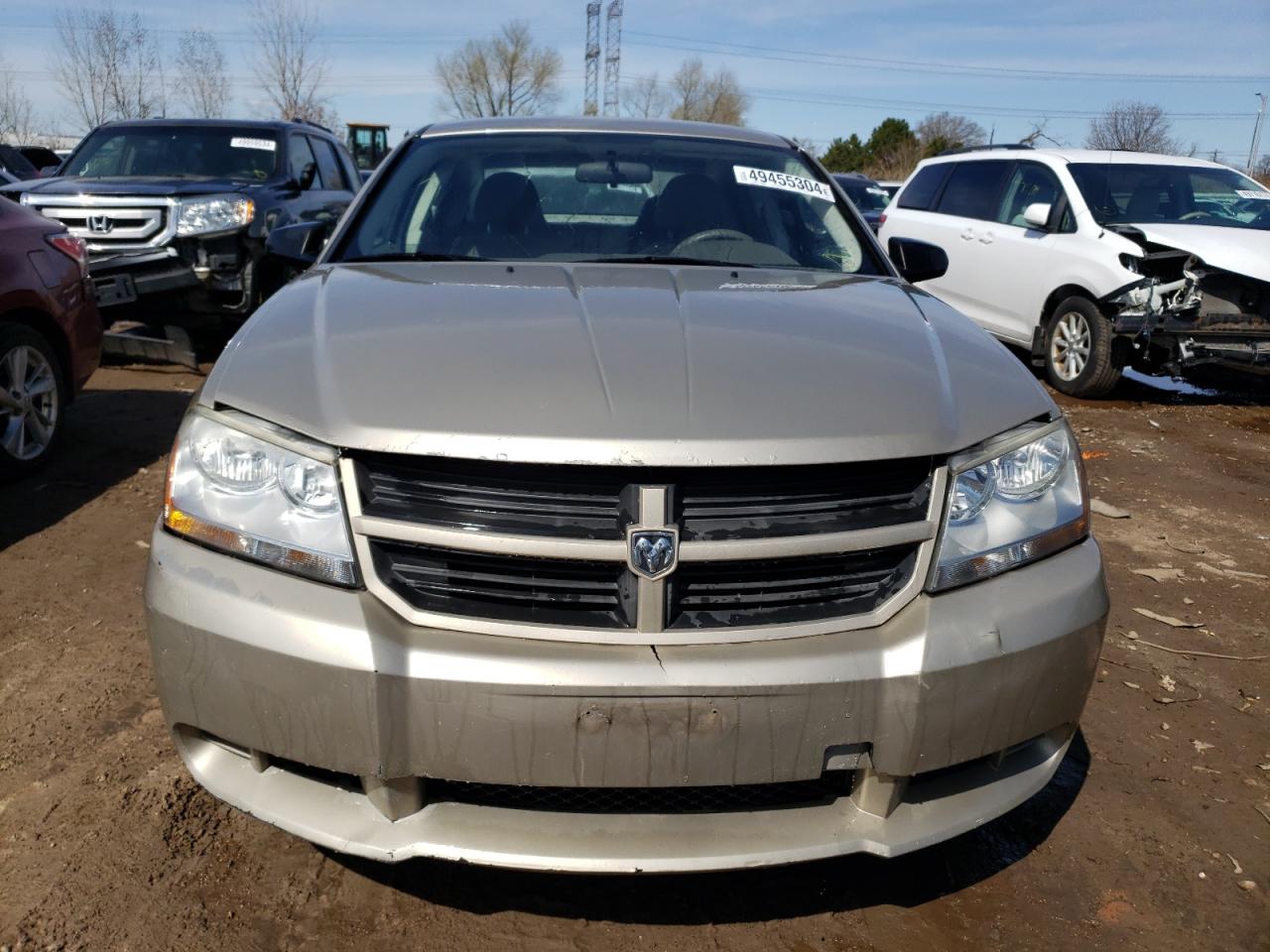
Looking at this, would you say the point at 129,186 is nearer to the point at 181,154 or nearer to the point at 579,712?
the point at 181,154

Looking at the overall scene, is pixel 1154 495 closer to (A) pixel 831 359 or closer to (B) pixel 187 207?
(A) pixel 831 359

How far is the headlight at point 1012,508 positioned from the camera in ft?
6.30

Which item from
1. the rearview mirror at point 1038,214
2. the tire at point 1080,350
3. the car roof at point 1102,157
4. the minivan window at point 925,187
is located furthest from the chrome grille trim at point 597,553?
the minivan window at point 925,187

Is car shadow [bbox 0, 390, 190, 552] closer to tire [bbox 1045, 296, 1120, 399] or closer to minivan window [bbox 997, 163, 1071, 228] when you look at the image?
tire [bbox 1045, 296, 1120, 399]

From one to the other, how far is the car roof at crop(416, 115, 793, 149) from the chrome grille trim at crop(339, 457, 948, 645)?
6.97 ft

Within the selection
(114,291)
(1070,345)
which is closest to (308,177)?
(114,291)

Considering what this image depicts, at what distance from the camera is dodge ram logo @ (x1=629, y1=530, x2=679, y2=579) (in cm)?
176

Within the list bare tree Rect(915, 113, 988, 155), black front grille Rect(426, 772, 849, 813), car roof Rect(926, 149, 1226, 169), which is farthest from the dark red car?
bare tree Rect(915, 113, 988, 155)

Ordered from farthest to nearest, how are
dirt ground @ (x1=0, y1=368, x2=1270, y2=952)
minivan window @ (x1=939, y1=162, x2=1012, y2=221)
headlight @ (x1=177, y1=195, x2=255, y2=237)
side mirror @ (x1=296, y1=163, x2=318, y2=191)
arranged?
minivan window @ (x1=939, y1=162, x2=1012, y2=221), side mirror @ (x1=296, y1=163, x2=318, y2=191), headlight @ (x1=177, y1=195, x2=255, y2=237), dirt ground @ (x1=0, y1=368, x2=1270, y2=952)

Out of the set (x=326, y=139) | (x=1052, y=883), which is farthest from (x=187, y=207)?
(x=1052, y=883)

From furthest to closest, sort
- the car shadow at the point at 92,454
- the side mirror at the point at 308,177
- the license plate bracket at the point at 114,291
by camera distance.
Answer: the side mirror at the point at 308,177 → the license plate bracket at the point at 114,291 → the car shadow at the point at 92,454

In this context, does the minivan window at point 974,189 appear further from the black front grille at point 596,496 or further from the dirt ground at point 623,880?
the black front grille at point 596,496

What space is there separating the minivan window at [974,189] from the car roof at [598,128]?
5921mm

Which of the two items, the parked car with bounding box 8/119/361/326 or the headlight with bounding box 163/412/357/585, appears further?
the parked car with bounding box 8/119/361/326
